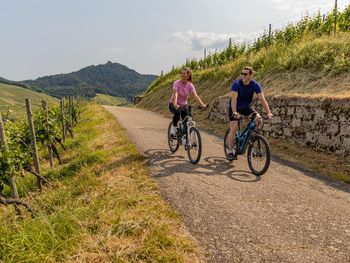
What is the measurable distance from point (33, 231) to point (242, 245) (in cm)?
274

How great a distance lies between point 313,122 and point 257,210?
577 centimetres

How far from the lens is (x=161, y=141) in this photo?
11758 mm

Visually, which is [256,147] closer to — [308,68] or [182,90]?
[182,90]

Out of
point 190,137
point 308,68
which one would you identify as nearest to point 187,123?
point 190,137

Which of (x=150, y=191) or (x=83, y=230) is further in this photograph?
(x=150, y=191)

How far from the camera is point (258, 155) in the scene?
7234 mm

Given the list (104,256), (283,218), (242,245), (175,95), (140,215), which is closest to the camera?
(104,256)

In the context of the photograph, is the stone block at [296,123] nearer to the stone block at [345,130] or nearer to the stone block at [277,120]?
the stone block at [277,120]

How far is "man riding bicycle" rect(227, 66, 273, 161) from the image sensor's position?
7293 millimetres

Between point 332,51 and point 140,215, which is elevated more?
point 332,51

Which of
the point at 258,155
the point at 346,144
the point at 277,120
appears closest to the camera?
the point at 258,155

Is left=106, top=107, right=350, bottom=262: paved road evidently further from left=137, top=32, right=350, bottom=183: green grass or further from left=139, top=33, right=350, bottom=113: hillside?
left=139, top=33, right=350, bottom=113: hillside

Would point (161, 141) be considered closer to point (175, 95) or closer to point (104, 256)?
point (175, 95)

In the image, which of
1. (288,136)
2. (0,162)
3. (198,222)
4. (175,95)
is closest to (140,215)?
(198,222)
